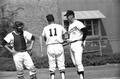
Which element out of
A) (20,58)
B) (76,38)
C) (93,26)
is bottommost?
(93,26)

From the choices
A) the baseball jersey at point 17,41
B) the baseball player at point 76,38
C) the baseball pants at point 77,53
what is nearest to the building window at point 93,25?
the baseball player at point 76,38

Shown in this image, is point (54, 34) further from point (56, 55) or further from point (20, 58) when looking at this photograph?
point (20, 58)

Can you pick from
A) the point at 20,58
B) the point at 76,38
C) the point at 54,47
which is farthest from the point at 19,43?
the point at 76,38

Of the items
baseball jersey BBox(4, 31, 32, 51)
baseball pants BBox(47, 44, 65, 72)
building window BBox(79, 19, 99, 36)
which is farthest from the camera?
building window BBox(79, 19, 99, 36)

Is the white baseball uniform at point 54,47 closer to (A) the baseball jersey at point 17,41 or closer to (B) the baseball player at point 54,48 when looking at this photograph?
(B) the baseball player at point 54,48

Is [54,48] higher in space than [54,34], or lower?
lower

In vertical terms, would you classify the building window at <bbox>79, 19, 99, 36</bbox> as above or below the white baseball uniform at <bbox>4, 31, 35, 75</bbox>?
below

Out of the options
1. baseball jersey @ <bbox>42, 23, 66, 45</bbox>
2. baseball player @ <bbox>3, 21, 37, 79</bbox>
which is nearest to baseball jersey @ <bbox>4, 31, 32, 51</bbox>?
baseball player @ <bbox>3, 21, 37, 79</bbox>

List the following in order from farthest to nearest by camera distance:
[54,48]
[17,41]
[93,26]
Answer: [93,26] < [17,41] < [54,48]

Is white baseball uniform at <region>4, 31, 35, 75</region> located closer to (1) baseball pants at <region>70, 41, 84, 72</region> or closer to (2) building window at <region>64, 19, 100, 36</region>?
(1) baseball pants at <region>70, 41, 84, 72</region>

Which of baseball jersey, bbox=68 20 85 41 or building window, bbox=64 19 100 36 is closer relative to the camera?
baseball jersey, bbox=68 20 85 41

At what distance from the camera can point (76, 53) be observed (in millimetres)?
10562

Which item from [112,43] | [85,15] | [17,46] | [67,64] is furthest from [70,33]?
[85,15]

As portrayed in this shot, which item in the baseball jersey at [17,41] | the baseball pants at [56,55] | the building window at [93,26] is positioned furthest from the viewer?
the building window at [93,26]
